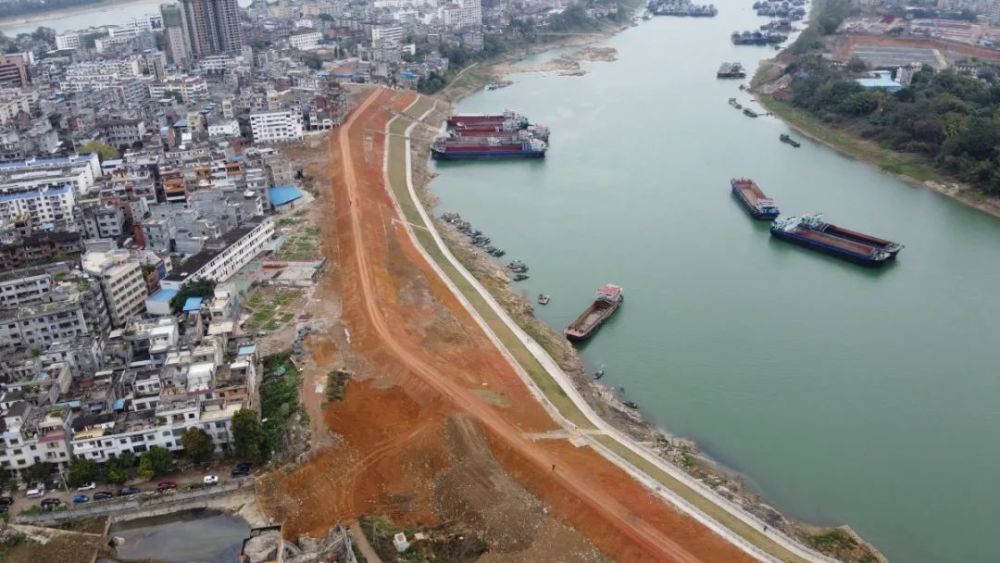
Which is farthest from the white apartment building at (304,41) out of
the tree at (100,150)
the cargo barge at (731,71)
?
the cargo barge at (731,71)

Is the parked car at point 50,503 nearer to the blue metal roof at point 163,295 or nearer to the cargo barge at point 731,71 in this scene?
the blue metal roof at point 163,295

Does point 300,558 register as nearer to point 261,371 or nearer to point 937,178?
point 261,371

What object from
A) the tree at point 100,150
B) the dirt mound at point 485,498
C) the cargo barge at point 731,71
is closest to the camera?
the dirt mound at point 485,498

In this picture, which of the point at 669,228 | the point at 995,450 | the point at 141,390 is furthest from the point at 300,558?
the point at 669,228

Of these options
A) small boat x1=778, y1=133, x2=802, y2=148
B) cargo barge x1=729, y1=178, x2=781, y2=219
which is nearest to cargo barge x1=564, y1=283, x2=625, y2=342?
cargo barge x1=729, y1=178, x2=781, y2=219

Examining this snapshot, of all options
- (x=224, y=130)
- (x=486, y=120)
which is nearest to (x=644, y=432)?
(x=224, y=130)

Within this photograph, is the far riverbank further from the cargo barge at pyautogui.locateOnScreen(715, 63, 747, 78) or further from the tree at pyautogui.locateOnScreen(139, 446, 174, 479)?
the tree at pyautogui.locateOnScreen(139, 446, 174, 479)

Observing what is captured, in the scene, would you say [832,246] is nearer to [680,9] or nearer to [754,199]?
[754,199]
